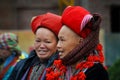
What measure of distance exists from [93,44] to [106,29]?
48.8 feet

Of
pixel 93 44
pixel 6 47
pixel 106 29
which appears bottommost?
pixel 106 29

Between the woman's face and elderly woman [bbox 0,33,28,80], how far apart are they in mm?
1380

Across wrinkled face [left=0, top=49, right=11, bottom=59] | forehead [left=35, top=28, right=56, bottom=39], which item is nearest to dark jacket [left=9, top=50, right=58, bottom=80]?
forehead [left=35, top=28, right=56, bottom=39]

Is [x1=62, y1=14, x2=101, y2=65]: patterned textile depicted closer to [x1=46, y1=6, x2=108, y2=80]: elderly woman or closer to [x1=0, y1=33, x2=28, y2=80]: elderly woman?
[x1=46, y1=6, x2=108, y2=80]: elderly woman

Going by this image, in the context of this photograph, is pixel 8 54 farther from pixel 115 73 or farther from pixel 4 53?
pixel 115 73

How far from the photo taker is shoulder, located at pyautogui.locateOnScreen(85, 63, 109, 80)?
5.26m

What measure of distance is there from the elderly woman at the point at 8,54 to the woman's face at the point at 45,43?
1380 millimetres

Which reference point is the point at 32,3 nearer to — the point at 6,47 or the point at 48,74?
the point at 6,47

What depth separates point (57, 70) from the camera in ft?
18.1

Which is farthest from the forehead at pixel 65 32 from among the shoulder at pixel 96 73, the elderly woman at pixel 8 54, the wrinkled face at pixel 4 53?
the wrinkled face at pixel 4 53

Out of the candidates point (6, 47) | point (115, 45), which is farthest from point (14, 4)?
point (6, 47)

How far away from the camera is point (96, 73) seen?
5.28 metres

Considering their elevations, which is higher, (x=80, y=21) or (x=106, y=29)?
(x=80, y=21)

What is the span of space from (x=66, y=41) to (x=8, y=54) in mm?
2224
